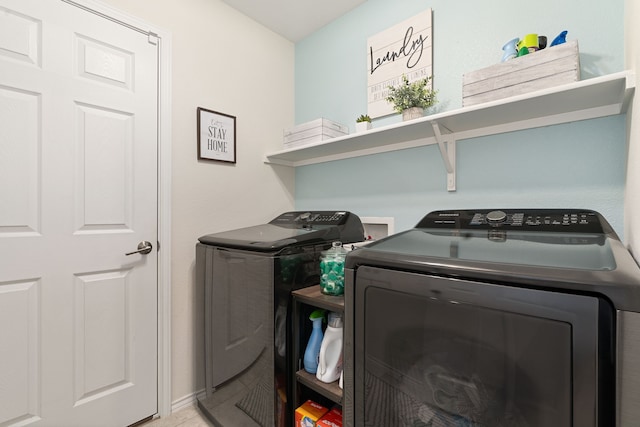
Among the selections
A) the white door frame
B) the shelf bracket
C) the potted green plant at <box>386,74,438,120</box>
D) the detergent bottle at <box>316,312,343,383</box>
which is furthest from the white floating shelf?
the detergent bottle at <box>316,312,343,383</box>

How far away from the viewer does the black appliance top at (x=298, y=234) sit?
52.4 inches

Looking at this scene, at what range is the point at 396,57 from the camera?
1.82 m

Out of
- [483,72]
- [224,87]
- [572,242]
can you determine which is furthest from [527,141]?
[224,87]

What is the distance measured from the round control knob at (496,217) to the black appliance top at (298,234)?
722 mm

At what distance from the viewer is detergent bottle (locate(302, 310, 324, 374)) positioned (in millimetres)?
1261

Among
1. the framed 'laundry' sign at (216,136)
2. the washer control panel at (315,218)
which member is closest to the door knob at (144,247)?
the framed 'laundry' sign at (216,136)

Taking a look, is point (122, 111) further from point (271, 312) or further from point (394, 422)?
point (394, 422)

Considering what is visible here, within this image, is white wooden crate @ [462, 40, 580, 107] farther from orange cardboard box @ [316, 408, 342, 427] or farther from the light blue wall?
orange cardboard box @ [316, 408, 342, 427]

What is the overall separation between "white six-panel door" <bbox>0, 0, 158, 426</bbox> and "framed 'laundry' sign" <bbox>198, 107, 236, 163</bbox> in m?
0.29

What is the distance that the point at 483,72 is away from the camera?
1249mm

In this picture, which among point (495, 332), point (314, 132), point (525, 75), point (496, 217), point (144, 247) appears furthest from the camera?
point (314, 132)

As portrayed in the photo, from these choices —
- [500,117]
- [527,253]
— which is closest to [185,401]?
[527,253]

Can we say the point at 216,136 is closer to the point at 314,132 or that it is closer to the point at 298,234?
the point at 314,132

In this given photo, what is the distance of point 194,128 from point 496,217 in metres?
1.79
